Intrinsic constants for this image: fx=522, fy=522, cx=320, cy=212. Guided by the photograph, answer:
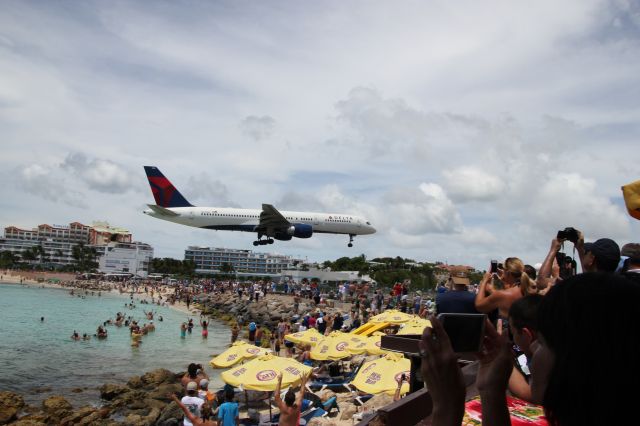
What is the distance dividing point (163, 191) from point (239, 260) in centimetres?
14724

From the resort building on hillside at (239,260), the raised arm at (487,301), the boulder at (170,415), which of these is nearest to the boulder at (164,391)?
the boulder at (170,415)

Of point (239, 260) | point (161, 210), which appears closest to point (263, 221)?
point (161, 210)

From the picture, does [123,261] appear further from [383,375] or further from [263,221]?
[383,375]

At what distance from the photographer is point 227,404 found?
9.30 metres

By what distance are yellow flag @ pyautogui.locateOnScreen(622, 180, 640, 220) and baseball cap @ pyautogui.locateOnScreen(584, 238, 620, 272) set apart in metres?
1.16

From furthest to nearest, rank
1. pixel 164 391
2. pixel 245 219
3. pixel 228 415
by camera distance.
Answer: pixel 245 219, pixel 164 391, pixel 228 415

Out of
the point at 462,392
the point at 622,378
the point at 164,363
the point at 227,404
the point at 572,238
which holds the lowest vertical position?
the point at 164,363

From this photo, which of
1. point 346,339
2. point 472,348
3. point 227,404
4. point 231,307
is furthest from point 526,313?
point 231,307

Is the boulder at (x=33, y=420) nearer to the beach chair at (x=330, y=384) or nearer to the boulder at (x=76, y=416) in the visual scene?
the boulder at (x=76, y=416)

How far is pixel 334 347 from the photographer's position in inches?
576

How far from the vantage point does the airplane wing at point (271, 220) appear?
3994cm

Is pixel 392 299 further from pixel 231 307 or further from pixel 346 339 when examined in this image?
pixel 231 307

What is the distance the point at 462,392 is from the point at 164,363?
25.4 meters

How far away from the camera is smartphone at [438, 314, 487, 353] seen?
6.44 feet
